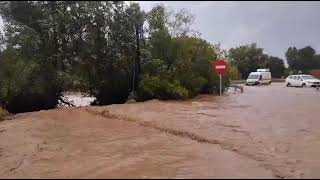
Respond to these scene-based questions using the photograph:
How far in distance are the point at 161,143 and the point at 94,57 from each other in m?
11.6

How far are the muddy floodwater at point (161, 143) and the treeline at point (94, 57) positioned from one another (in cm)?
303

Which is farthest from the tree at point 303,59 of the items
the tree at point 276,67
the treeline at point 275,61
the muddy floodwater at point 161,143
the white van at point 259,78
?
the muddy floodwater at point 161,143

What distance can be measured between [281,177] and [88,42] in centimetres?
1582

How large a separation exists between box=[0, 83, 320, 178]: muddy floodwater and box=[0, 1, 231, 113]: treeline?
3.03m

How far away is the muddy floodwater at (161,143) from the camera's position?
36.0 ft

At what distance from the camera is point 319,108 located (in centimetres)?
2477

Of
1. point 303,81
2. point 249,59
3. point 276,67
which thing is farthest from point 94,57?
point 276,67

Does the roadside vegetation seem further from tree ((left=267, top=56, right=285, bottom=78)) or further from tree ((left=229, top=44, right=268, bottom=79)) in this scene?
tree ((left=267, top=56, right=285, bottom=78))

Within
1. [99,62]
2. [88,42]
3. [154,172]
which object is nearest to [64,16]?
[88,42]

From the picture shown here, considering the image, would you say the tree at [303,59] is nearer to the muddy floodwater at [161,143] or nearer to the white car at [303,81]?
the white car at [303,81]

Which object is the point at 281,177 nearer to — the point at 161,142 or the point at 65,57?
the point at 161,142

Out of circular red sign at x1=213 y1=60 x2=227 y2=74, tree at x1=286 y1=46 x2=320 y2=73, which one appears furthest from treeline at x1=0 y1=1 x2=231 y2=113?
tree at x1=286 y1=46 x2=320 y2=73

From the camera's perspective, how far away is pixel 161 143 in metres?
14.3

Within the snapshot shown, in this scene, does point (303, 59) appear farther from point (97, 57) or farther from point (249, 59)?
point (97, 57)
